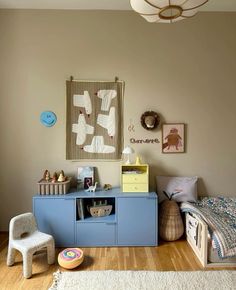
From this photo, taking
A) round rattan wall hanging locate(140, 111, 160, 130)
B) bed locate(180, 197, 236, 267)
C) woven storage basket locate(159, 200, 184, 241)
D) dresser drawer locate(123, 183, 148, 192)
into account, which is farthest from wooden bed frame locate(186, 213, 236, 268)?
round rattan wall hanging locate(140, 111, 160, 130)

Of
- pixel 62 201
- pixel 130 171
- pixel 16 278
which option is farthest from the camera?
pixel 130 171

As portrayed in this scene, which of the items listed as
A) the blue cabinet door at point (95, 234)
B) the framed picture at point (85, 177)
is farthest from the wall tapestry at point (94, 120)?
the blue cabinet door at point (95, 234)

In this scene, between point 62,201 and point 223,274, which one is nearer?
point 223,274

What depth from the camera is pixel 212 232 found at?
2.33 metres

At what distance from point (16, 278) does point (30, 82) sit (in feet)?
6.88

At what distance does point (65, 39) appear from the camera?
3.02 metres

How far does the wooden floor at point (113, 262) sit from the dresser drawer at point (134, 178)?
28.3 inches

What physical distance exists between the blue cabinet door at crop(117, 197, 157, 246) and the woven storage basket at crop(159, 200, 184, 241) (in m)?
0.15

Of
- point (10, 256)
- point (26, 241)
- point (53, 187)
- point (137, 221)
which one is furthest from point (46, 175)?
point (137, 221)

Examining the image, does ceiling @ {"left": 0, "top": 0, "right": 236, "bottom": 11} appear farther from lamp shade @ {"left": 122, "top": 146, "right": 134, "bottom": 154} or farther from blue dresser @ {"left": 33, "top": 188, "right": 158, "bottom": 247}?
blue dresser @ {"left": 33, "top": 188, "right": 158, "bottom": 247}

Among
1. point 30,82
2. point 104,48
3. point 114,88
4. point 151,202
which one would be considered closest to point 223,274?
point 151,202

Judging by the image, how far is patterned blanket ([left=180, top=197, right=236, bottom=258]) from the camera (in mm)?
2203

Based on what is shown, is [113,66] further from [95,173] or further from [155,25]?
[95,173]

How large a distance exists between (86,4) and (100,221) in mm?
2446
